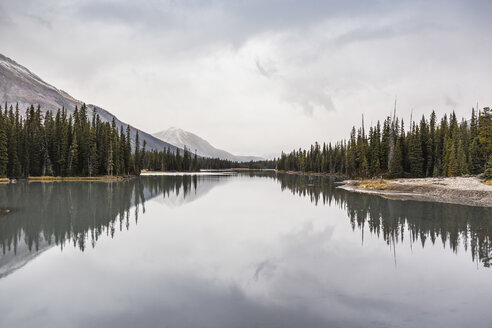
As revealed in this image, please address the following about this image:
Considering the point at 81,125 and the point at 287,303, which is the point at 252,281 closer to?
the point at 287,303

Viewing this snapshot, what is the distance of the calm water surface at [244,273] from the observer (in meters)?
9.04

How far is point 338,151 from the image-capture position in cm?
14412

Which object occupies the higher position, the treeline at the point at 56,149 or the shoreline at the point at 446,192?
the treeline at the point at 56,149

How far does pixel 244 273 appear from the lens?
1301cm

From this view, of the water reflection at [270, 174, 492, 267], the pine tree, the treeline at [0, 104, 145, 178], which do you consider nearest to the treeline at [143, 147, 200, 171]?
the treeline at [0, 104, 145, 178]

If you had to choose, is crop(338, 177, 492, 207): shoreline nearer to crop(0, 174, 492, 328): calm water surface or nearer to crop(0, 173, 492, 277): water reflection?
crop(0, 173, 492, 277): water reflection

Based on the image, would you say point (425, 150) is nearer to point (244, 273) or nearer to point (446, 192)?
point (446, 192)

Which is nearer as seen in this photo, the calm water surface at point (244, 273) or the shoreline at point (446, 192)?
the calm water surface at point (244, 273)

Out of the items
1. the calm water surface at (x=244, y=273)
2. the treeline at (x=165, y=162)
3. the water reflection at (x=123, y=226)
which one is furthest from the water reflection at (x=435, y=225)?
the treeline at (x=165, y=162)

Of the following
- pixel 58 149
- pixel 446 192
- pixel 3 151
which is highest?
pixel 58 149

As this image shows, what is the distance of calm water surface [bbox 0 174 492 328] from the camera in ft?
29.7

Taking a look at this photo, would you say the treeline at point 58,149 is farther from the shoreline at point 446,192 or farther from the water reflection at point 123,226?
the shoreline at point 446,192

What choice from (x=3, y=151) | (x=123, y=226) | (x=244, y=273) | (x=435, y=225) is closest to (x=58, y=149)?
(x=3, y=151)

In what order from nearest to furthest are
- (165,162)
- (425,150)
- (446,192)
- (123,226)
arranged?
(123,226), (446,192), (425,150), (165,162)
